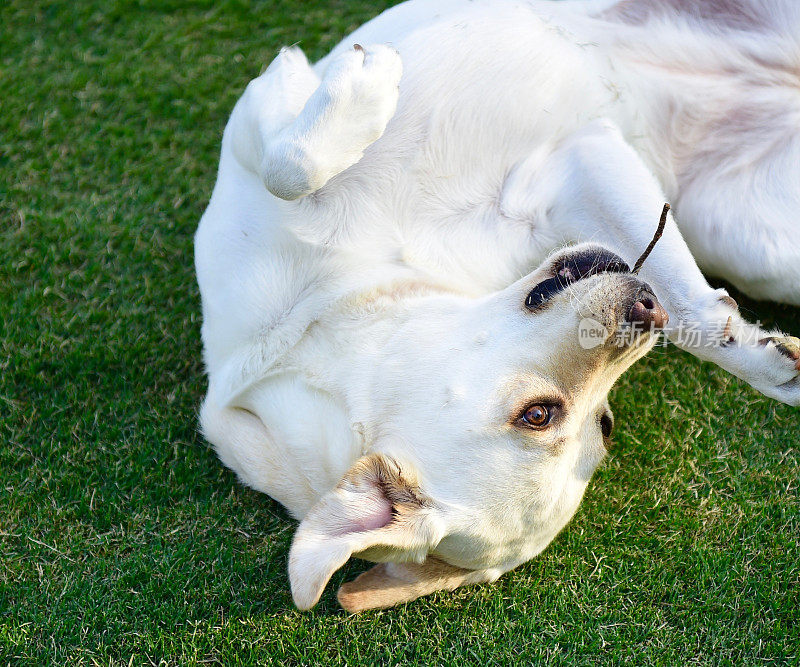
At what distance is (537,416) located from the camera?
258 cm

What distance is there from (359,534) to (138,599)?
1204mm

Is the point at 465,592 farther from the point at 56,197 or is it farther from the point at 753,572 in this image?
the point at 56,197

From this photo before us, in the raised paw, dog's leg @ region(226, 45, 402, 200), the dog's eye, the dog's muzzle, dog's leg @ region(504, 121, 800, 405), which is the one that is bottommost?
the dog's eye

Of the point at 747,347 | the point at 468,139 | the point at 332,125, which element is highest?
the point at 332,125

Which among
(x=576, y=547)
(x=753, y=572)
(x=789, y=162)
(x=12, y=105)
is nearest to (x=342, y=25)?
(x=12, y=105)

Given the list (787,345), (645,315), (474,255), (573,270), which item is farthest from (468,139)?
(787,345)

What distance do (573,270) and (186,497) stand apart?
1.84 m

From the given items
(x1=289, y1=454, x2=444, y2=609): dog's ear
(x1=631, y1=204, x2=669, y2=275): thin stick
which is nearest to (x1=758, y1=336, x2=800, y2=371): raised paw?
(x1=631, y1=204, x2=669, y2=275): thin stick

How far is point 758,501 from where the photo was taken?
3424 millimetres

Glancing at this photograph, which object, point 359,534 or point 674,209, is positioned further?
point 674,209

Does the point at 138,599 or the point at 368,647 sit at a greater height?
the point at 138,599

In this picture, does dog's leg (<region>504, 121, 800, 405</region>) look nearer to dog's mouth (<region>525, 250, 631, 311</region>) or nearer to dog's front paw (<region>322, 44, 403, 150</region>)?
dog's mouth (<region>525, 250, 631, 311</region>)

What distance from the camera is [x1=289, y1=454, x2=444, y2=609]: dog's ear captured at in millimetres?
2418

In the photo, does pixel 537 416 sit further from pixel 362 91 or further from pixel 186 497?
pixel 186 497
